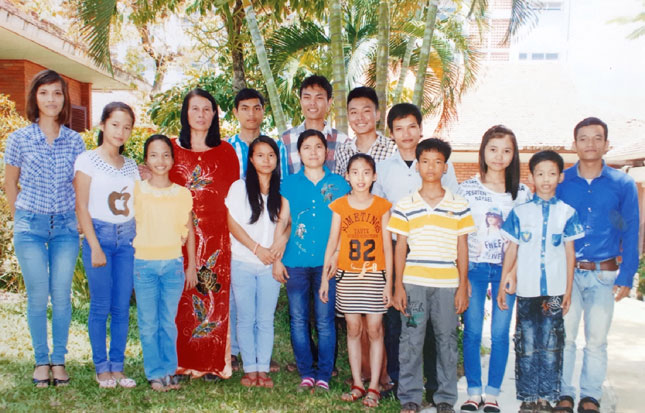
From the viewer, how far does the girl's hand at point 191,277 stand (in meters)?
4.14

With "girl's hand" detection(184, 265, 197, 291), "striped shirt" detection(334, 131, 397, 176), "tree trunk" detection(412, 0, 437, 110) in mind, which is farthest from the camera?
"tree trunk" detection(412, 0, 437, 110)

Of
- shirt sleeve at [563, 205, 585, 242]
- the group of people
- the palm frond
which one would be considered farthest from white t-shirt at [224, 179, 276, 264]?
the palm frond

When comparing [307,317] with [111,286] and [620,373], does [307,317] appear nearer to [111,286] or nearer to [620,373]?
[111,286]

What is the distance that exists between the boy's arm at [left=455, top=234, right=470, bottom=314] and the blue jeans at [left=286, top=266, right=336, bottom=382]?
0.84m

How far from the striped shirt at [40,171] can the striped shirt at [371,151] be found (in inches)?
75.0

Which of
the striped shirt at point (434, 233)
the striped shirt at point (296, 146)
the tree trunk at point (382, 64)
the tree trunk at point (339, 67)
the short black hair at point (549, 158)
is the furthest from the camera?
the tree trunk at point (382, 64)

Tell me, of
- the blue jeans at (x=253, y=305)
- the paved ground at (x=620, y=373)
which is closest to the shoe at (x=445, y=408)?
the paved ground at (x=620, y=373)

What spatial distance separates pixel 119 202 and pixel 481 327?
8.35 feet

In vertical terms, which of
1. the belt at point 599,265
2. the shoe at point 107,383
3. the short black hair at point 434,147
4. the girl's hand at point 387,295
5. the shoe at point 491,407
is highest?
the short black hair at point 434,147

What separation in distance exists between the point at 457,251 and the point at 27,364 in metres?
3.56

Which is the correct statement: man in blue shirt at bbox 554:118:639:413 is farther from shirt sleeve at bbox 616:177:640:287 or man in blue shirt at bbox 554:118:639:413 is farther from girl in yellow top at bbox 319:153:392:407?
girl in yellow top at bbox 319:153:392:407

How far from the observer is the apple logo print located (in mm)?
3898

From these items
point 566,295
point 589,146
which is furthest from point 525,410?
point 589,146

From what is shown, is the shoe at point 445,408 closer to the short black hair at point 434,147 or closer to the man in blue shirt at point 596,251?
the man in blue shirt at point 596,251
